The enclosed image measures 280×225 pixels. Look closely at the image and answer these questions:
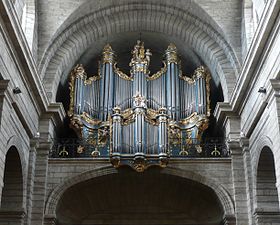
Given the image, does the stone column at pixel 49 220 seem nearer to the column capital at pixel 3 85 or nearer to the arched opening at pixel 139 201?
the arched opening at pixel 139 201

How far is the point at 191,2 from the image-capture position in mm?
18141

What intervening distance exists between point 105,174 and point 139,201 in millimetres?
2501

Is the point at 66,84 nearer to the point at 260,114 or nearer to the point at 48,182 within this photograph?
the point at 48,182

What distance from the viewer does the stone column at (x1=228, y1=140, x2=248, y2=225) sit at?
52.0 ft

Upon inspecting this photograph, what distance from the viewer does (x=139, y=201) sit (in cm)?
1878

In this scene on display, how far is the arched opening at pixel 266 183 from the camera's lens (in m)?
15.3

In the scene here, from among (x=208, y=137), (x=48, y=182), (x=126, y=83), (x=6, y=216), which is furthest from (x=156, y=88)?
(x=6, y=216)

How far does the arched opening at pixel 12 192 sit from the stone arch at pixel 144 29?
284 centimetres

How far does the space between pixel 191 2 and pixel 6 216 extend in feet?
27.2

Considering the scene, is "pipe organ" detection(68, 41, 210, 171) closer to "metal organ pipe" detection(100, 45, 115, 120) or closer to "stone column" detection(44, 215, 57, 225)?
"metal organ pipe" detection(100, 45, 115, 120)

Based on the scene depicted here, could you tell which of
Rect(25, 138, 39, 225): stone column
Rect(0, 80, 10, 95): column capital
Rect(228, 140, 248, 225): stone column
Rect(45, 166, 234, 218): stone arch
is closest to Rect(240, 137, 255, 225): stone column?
Rect(228, 140, 248, 225): stone column

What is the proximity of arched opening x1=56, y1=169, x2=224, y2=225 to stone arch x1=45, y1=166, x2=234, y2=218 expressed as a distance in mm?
211

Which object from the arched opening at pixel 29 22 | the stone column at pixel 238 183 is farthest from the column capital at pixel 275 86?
the arched opening at pixel 29 22

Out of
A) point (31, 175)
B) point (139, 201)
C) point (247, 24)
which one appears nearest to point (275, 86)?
point (247, 24)
